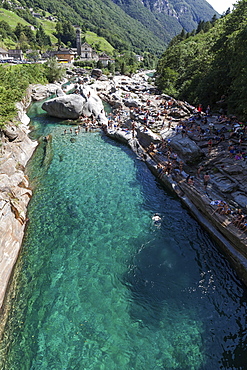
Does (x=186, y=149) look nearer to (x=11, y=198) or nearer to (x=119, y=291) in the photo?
(x=119, y=291)

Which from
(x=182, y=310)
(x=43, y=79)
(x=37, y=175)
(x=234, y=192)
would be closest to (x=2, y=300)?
(x=182, y=310)

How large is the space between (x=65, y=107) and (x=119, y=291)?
34308 mm

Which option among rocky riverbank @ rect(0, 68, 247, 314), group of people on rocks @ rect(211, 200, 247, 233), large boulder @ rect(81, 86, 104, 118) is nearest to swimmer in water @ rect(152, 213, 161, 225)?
rocky riverbank @ rect(0, 68, 247, 314)

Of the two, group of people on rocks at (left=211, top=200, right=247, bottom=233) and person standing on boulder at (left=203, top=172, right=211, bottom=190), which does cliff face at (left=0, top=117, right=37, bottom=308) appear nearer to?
group of people on rocks at (left=211, top=200, right=247, bottom=233)

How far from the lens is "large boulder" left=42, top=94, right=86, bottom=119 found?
3834 cm

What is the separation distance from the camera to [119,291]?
482 inches

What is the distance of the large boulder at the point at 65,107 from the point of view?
38344 mm

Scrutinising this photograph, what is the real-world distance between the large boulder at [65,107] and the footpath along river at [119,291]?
881 inches

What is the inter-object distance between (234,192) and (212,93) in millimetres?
24985

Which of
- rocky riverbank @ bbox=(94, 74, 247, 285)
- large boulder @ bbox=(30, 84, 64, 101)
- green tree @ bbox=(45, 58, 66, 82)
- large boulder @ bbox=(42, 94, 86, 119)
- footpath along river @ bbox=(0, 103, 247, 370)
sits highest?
rocky riverbank @ bbox=(94, 74, 247, 285)

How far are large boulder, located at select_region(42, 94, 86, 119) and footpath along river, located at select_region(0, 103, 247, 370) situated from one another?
22.4 metres

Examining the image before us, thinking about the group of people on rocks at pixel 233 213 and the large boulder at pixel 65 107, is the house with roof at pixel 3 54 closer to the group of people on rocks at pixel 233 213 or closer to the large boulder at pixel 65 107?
the large boulder at pixel 65 107

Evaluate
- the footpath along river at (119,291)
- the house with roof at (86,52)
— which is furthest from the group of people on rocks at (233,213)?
the house with roof at (86,52)

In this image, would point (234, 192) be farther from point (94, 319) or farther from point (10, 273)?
point (10, 273)
